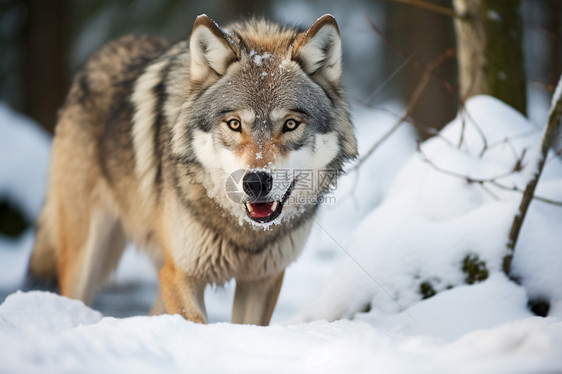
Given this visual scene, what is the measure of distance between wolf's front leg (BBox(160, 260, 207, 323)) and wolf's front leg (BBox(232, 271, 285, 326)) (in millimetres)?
310

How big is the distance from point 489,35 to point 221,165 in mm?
2417

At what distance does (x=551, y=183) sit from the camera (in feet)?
11.2

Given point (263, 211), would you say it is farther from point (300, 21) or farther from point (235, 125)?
point (300, 21)

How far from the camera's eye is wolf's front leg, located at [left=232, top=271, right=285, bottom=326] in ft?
11.2

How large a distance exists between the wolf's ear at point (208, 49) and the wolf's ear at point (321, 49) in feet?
1.26

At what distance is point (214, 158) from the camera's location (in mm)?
2854

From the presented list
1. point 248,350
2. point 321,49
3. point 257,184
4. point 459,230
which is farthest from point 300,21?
point 248,350

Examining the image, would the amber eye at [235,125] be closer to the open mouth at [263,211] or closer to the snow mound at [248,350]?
the open mouth at [263,211]

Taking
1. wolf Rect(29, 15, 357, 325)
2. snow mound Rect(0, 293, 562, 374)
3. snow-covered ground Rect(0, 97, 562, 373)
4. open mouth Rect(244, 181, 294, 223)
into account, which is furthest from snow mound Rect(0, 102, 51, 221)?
snow mound Rect(0, 293, 562, 374)

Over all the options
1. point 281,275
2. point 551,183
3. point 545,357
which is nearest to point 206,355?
point 545,357

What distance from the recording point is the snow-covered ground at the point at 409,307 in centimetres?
172

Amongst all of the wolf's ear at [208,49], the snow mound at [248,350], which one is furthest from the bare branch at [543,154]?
the wolf's ear at [208,49]

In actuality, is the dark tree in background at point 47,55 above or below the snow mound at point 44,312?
above

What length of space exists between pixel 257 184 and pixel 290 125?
443 mm
